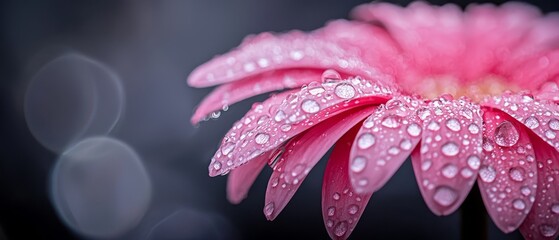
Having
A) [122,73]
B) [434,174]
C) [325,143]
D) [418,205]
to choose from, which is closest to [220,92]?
[325,143]

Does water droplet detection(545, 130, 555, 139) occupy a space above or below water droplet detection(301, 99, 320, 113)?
below

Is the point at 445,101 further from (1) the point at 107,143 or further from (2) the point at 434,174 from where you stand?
(1) the point at 107,143

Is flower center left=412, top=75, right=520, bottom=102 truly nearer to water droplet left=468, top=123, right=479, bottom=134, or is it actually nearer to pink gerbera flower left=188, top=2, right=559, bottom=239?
pink gerbera flower left=188, top=2, right=559, bottom=239

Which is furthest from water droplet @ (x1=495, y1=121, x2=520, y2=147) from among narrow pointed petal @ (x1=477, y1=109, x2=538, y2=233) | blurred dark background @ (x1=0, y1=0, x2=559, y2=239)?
blurred dark background @ (x1=0, y1=0, x2=559, y2=239)

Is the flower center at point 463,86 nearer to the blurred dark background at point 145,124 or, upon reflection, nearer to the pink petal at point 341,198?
the pink petal at point 341,198

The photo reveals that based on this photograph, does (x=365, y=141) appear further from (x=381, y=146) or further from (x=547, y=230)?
(x=547, y=230)

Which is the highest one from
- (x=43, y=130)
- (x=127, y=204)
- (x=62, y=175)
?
(x=43, y=130)
